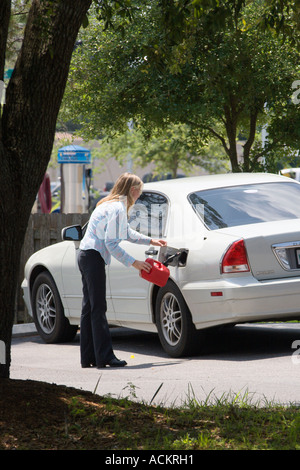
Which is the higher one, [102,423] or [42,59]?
[42,59]

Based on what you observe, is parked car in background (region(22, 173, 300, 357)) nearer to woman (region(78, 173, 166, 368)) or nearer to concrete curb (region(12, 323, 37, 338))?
woman (region(78, 173, 166, 368))

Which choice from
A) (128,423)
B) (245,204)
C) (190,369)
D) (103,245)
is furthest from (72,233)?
(128,423)

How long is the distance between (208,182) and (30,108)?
12.0 ft

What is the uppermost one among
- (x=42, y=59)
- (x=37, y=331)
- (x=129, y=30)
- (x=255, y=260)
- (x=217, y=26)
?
(x=129, y=30)

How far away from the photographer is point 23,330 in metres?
11.4

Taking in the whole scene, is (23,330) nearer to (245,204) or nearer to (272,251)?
(245,204)

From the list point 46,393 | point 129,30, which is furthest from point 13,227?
point 129,30

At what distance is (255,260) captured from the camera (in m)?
7.91

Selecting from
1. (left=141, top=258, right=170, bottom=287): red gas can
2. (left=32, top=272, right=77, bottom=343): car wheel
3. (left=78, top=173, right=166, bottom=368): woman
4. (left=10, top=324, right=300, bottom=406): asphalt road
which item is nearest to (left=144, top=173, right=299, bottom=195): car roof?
(left=78, top=173, right=166, bottom=368): woman

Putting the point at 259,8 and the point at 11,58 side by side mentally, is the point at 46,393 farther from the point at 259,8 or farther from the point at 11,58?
the point at 259,8

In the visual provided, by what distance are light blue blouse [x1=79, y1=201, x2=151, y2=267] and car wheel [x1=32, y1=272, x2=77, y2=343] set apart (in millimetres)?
2313

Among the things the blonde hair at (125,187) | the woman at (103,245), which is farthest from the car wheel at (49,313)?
the blonde hair at (125,187)
